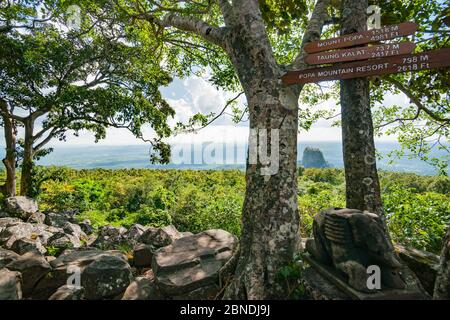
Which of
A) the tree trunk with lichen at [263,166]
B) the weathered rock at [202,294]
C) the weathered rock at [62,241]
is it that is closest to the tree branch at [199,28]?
the tree trunk with lichen at [263,166]

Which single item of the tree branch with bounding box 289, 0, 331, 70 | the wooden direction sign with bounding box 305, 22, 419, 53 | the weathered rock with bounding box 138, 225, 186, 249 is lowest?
the weathered rock with bounding box 138, 225, 186, 249

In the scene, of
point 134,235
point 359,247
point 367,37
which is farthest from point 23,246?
point 367,37

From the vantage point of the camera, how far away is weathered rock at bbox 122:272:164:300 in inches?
176

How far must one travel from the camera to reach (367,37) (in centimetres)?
402

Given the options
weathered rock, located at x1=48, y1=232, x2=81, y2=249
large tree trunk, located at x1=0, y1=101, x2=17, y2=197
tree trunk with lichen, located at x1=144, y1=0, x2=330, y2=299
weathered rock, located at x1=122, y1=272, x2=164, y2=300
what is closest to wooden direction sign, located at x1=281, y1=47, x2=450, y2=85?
tree trunk with lichen, located at x1=144, y1=0, x2=330, y2=299

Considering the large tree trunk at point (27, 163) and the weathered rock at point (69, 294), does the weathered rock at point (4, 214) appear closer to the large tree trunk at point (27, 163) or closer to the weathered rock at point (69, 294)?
the large tree trunk at point (27, 163)

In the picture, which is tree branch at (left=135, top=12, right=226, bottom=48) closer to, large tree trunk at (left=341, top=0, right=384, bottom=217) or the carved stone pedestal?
large tree trunk at (left=341, top=0, right=384, bottom=217)

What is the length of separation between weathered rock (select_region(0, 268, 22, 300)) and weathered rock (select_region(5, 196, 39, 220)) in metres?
8.45

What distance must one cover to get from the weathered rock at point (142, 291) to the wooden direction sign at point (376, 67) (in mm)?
3897

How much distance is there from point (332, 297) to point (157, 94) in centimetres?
1160

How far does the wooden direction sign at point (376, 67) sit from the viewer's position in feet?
11.5

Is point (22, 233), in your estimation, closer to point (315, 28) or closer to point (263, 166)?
point (263, 166)

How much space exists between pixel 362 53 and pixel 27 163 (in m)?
14.8
